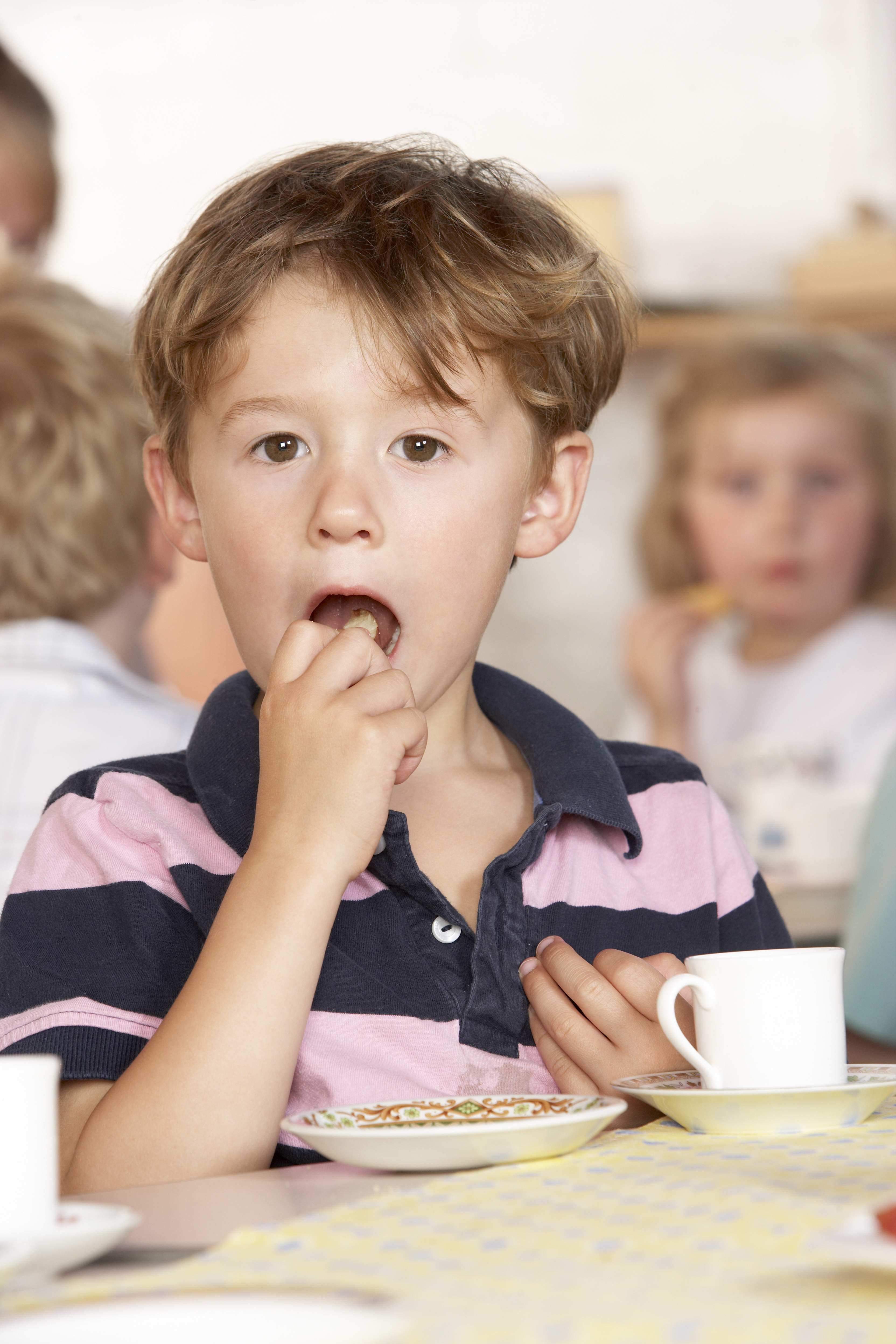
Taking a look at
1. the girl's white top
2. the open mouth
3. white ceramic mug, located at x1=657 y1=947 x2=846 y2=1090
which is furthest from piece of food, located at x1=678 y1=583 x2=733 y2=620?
white ceramic mug, located at x1=657 y1=947 x2=846 y2=1090

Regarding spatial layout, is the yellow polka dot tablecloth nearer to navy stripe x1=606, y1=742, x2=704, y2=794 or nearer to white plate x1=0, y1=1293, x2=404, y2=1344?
white plate x1=0, y1=1293, x2=404, y2=1344

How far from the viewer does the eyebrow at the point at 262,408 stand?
0.82 meters

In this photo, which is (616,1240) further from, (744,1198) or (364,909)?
(364,909)

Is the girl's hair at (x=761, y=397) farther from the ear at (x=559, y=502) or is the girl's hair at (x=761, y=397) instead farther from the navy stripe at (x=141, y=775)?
the navy stripe at (x=141, y=775)

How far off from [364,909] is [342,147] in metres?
0.55

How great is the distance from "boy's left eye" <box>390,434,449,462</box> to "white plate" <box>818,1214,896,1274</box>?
1.87ft

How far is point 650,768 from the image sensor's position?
1.01m

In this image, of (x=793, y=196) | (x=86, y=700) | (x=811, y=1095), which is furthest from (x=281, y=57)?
(x=811, y=1095)

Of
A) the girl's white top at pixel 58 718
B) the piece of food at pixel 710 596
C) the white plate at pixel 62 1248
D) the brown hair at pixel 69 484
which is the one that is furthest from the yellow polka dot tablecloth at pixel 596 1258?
the piece of food at pixel 710 596

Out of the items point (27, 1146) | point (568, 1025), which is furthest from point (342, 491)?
point (27, 1146)

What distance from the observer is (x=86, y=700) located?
1656 millimetres

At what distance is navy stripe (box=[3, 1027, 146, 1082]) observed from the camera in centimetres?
70

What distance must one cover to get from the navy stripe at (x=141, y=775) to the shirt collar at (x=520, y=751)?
14 millimetres

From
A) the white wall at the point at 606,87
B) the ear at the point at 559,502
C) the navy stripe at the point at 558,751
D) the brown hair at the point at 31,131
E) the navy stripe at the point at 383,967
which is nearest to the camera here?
the navy stripe at the point at 383,967
